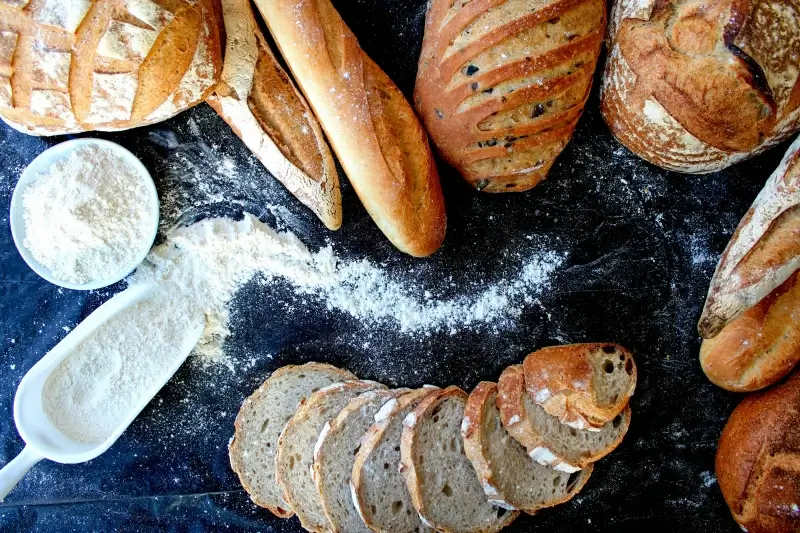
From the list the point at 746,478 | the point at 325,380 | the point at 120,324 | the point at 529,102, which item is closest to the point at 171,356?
the point at 120,324

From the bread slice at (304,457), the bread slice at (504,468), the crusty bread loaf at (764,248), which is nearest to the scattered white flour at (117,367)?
the bread slice at (304,457)

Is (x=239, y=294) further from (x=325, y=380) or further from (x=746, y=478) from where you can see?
(x=746, y=478)

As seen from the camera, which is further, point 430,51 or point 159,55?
point 430,51

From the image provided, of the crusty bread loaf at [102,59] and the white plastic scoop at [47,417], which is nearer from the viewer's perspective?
the crusty bread loaf at [102,59]

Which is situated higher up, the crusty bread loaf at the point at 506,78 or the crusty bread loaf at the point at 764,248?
the crusty bread loaf at the point at 506,78

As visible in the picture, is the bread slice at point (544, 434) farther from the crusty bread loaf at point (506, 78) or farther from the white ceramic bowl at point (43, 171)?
the white ceramic bowl at point (43, 171)
